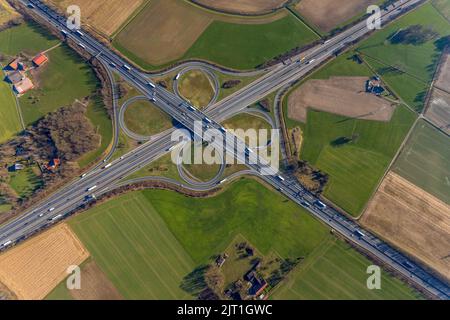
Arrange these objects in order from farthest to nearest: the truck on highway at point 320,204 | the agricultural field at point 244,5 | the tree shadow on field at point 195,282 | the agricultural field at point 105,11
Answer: the agricultural field at point 244,5 → the agricultural field at point 105,11 → the truck on highway at point 320,204 → the tree shadow on field at point 195,282

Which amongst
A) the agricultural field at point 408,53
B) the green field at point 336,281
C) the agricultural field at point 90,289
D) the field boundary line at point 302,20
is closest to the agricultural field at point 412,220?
the green field at point 336,281

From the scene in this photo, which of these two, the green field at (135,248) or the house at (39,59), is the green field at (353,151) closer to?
the green field at (135,248)

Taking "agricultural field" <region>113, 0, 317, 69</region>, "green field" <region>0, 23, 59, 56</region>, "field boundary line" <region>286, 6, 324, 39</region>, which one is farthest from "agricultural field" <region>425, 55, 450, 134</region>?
"green field" <region>0, 23, 59, 56</region>

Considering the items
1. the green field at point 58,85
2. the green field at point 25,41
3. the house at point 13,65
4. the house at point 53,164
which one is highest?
the green field at point 25,41

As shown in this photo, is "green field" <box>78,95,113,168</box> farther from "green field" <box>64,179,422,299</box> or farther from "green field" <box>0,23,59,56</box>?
"green field" <box>0,23,59,56</box>

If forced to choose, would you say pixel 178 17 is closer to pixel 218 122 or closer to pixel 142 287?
pixel 218 122

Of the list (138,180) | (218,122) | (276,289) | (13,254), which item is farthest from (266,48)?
(13,254)
